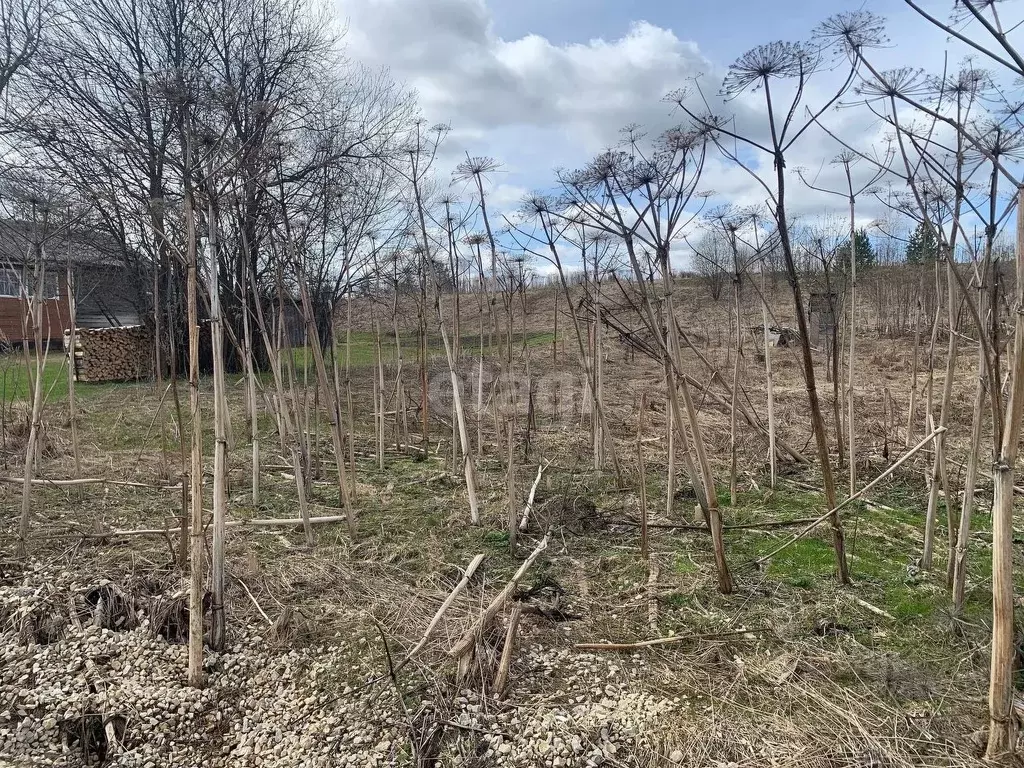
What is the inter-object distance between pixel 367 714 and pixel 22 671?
1.44m

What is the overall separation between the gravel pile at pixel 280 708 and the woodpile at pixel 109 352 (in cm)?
1136

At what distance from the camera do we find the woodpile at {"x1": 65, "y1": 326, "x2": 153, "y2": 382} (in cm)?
1227

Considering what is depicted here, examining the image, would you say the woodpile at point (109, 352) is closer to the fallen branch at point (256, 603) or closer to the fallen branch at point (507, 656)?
the fallen branch at point (256, 603)

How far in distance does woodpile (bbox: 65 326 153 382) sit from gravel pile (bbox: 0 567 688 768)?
11.4 m

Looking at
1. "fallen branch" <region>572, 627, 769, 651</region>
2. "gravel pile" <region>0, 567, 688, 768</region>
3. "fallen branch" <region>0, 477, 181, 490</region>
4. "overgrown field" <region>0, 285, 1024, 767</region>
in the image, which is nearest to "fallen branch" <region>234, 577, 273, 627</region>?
"overgrown field" <region>0, 285, 1024, 767</region>

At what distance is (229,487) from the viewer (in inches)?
195

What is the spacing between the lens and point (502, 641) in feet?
8.30

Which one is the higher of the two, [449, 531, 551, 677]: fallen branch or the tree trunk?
the tree trunk

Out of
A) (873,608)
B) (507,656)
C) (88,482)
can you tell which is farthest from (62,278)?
(873,608)

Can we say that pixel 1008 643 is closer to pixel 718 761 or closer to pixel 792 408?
pixel 718 761

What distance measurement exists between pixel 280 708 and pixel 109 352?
12850mm

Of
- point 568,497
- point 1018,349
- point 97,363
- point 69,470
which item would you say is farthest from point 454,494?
point 97,363

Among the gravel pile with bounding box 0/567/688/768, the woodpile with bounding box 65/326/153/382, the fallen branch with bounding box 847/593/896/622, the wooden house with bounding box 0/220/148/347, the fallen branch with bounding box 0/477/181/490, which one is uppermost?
the wooden house with bounding box 0/220/148/347

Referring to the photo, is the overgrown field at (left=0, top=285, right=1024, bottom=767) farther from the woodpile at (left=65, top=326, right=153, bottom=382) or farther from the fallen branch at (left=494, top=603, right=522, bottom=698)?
the woodpile at (left=65, top=326, right=153, bottom=382)
